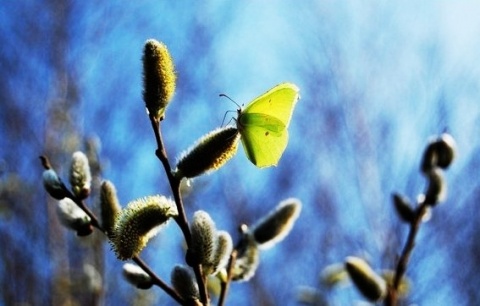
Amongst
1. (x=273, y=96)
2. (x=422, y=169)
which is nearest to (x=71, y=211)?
(x=273, y=96)

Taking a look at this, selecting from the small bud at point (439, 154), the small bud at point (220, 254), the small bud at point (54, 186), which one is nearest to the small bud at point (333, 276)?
the small bud at point (439, 154)

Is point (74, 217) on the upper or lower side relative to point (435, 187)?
lower

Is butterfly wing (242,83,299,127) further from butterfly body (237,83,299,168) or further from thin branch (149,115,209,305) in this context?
thin branch (149,115,209,305)

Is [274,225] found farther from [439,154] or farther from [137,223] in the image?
[439,154]

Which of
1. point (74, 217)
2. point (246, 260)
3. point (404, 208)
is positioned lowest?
point (246, 260)

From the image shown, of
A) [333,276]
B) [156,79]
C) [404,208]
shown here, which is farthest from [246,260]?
[333,276]
